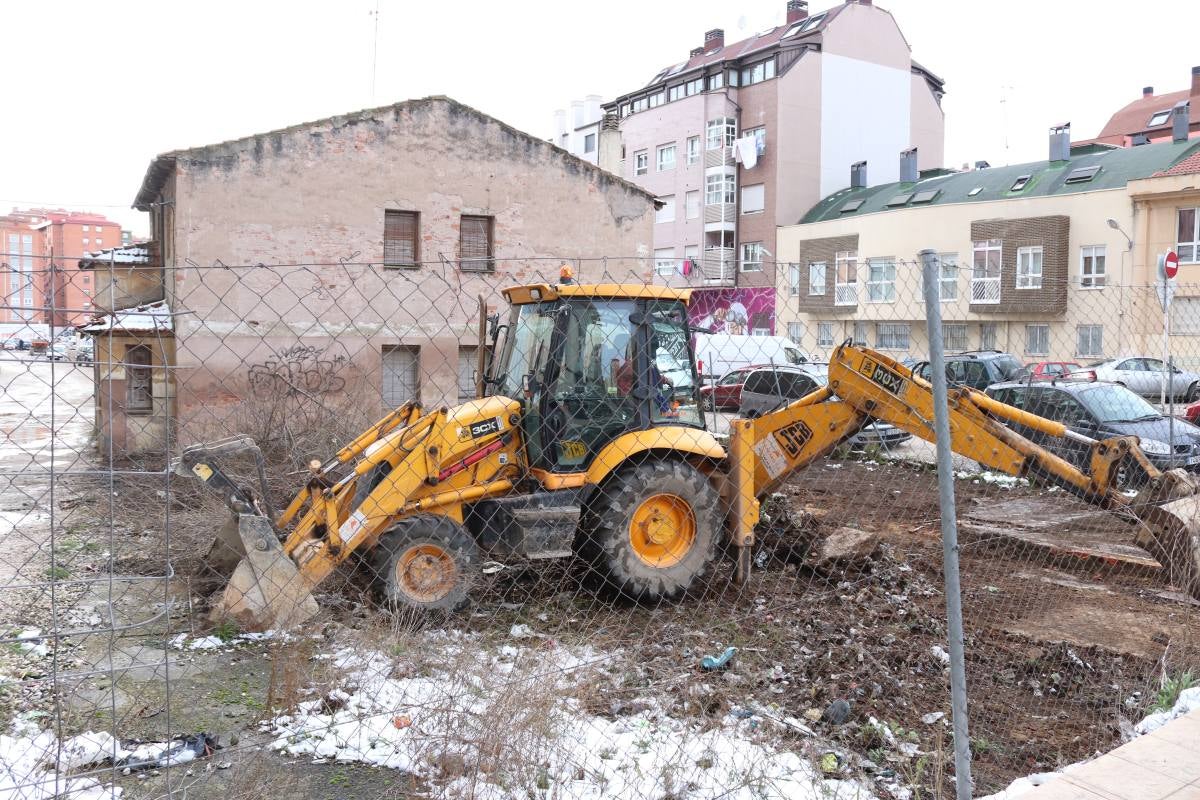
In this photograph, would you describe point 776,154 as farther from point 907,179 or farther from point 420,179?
point 420,179

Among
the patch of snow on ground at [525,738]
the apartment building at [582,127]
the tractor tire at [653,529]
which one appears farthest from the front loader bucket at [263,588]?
the apartment building at [582,127]

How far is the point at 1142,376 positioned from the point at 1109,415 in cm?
1439

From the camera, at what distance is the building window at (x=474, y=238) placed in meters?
18.8

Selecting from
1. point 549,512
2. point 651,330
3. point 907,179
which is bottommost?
point 549,512

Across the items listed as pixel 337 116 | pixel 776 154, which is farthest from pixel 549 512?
pixel 776 154

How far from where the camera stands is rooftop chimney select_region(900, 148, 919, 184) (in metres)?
43.6

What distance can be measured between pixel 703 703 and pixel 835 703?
0.72 m

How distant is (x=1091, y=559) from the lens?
8.57 metres

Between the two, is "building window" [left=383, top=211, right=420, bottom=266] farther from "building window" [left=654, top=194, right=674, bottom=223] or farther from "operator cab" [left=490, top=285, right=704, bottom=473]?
"building window" [left=654, top=194, right=674, bottom=223]

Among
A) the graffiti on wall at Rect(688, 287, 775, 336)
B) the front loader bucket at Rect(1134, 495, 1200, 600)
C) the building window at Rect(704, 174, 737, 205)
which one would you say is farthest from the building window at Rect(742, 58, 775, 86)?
the front loader bucket at Rect(1134, 495, 1200, 600)

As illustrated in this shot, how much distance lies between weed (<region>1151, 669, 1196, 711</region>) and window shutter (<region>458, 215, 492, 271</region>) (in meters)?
15.1

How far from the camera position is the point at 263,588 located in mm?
6656

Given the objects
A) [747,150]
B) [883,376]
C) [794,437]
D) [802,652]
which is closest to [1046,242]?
[747,150]

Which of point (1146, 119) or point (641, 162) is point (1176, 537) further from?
point (1146, 119)
